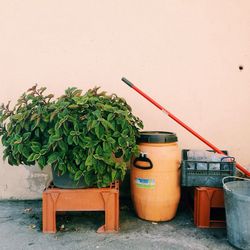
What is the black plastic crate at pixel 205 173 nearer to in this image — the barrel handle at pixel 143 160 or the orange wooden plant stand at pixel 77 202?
the barrel handle at pixel 143 160

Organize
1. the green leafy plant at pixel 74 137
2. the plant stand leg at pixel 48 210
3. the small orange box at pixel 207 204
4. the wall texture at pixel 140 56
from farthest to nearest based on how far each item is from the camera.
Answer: the wall texture at pixel 140 56 < the small orange box at pixel 207 204 < the plant stand leg at pixel 48 210 < the green leafy plant at pixel 74 137

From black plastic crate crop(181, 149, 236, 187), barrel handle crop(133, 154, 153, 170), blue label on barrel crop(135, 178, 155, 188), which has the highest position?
barrel handle crop(133, 154, 153, 170)

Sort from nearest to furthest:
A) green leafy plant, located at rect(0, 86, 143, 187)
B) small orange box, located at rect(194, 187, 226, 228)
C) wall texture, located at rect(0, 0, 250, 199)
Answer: green leafy plant, located at rect(0, 86, 143, 187) → small orange box, located at rect(194, 187, 226, 228) → wall texture, located at rect(0, 0, 250, 199)

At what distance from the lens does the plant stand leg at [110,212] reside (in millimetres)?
3225

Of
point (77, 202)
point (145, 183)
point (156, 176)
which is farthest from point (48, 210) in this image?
point (156, 176)

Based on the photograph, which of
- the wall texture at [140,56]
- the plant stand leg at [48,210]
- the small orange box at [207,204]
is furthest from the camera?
the wall texture at [140,56]

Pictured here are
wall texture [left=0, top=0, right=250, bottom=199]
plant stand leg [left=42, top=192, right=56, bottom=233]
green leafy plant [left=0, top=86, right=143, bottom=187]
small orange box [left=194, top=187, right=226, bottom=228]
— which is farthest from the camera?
wall texture [left=0, top=0, right=250, bottom=199]

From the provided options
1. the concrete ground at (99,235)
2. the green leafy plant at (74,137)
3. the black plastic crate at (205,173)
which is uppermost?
the green leafy plant at (74,137)

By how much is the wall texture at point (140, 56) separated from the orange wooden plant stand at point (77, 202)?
920 mm

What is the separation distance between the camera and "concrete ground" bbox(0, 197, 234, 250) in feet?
9.82

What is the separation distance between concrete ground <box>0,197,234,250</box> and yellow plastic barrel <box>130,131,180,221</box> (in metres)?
0.15

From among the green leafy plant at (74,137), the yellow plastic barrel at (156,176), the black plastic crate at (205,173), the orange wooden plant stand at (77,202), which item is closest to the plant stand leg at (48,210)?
the orange wooden plant stand at (77,202)

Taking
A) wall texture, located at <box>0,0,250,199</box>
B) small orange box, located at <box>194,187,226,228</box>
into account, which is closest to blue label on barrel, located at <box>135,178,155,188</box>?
small orange box, located at <box>194,187,226,228</box>

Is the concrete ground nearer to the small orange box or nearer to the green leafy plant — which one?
the small orange box
